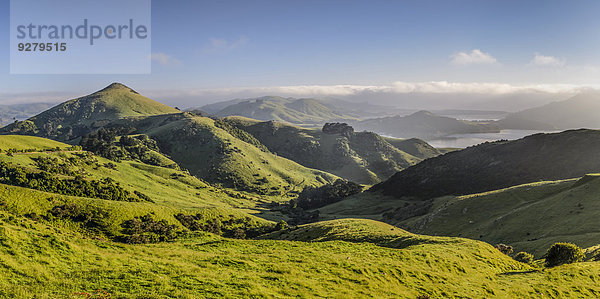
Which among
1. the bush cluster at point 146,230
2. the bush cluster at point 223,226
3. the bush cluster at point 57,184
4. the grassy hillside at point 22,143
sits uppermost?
the grassy hillside at point 22,143

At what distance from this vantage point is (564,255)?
4156cm

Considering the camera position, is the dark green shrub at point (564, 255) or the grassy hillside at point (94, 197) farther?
the grassy hillside at point (94, 197)

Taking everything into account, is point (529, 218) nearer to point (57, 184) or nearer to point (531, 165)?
point (531, 165)

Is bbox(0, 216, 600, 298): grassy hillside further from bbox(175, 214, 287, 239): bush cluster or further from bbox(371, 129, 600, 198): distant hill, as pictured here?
bbox(371, 129, 600, 198): distant hill

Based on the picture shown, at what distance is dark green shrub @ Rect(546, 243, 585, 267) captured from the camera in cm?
4097

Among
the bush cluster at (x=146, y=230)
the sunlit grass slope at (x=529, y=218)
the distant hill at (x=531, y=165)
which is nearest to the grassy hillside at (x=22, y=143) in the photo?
the bush cluster at (x=146, y=230)

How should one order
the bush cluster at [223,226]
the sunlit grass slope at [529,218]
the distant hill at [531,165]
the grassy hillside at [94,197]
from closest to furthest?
the sunlit grass slope at [529,218] → the grassy hillside at [94,197] → the bush cluster at [223,226] → the distant hill at [531,165]

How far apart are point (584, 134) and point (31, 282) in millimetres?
249569

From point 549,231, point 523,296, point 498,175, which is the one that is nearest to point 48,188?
point 523,296

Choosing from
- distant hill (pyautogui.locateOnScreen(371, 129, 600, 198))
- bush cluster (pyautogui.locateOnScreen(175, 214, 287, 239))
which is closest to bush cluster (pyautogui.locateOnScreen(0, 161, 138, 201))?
bush cluster (pyautogui.locateOnScreen(175, 214, 287, 239))

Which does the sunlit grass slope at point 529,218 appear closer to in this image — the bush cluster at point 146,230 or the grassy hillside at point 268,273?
the grassy hillside at point 268,273

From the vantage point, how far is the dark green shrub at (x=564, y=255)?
134 feet

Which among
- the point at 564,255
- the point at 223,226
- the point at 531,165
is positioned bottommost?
the point at 223,226

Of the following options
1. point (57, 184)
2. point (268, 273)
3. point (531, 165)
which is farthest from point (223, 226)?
point (531, 165)
